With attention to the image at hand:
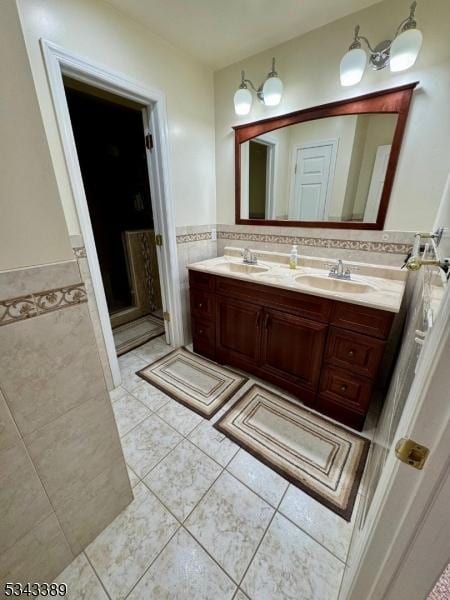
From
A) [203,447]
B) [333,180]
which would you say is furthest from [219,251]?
[203,447]

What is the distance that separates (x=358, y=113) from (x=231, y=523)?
2.38 meters

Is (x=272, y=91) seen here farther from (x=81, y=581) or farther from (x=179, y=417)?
(x=81, y=581)

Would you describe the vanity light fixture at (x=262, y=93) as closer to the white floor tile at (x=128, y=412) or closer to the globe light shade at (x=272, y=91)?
the globe light shade at (x=272, y=91)

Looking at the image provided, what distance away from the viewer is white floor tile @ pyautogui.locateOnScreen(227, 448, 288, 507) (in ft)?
3.82

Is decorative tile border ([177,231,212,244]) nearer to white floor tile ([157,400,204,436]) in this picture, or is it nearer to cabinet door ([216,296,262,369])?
cabinet door ([216,296,262,369])

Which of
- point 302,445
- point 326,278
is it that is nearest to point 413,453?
point 302,445

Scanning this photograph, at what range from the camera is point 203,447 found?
1387 mm

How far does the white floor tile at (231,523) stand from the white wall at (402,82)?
5.86 ft

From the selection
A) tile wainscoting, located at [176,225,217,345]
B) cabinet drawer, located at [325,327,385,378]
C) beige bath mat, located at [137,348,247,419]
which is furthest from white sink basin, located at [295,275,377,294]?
tile wainscoting, located at [176,225,217,345]

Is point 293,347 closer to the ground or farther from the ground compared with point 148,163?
closer to the ground

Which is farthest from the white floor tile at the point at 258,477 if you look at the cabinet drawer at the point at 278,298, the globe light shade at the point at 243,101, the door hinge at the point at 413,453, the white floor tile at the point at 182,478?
the globe light shade at the point at 243,101

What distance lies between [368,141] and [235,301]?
1.36 metres

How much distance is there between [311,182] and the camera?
5.86 ft

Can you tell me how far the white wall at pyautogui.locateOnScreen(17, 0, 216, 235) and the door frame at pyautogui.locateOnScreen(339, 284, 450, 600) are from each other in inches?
67.9
